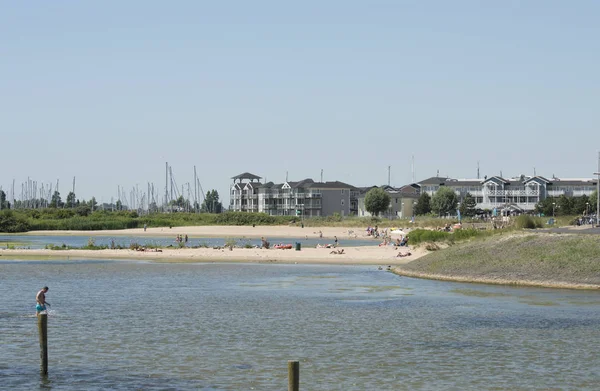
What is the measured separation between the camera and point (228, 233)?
153 m

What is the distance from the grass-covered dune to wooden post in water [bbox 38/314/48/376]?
1379 inches

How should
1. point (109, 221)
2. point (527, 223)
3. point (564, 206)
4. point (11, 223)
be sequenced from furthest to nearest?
point (564, 206) < point (109, 221) < point (11, 223) < point (527, 223)

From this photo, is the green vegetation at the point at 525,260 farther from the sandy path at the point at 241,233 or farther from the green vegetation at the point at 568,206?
the green vegetation at the point at 568,206

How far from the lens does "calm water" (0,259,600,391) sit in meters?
26.8

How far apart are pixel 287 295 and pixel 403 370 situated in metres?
22.1

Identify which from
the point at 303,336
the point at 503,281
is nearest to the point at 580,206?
the point at 503,281

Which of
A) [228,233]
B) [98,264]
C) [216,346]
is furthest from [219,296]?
[228,233]

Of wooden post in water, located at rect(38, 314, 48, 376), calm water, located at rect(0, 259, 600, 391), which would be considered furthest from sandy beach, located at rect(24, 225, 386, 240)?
wooden post in water, located at rect(38, 314, 48, 376)

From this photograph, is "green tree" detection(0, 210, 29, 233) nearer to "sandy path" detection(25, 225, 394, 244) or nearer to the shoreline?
"sandy path" detection(25, 225, 394, 244)

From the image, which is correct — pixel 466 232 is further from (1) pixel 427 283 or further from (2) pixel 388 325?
(2) pixel 388 325

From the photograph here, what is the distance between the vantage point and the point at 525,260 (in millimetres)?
56250

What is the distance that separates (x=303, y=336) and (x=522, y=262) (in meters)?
25.8

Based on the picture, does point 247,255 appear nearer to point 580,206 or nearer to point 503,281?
point 503,281

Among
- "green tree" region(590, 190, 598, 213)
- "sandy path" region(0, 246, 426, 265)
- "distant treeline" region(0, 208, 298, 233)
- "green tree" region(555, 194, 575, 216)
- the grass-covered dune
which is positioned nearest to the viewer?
the grass-covered dune
